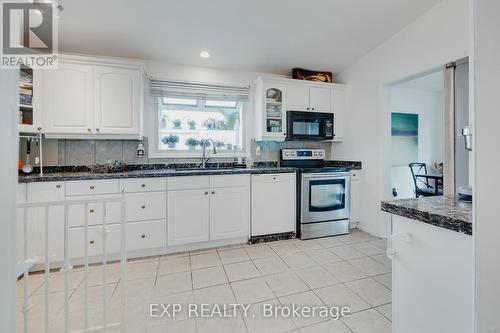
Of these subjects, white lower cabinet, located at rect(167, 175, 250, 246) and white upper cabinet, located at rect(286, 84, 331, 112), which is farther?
white upper cabinet, located at rect(286, 84, 331, 112)

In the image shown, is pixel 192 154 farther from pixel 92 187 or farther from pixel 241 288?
pixel 241 288

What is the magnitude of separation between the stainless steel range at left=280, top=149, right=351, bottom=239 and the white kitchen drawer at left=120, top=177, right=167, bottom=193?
175 centimetres

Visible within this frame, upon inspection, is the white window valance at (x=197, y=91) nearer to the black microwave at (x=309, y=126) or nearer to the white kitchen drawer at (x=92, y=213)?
the black microwave at (x=309, y=126)

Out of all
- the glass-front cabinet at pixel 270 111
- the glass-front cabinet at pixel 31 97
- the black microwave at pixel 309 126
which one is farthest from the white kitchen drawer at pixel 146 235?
the black microwave at pixel 309 126

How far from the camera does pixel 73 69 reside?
2.49 m

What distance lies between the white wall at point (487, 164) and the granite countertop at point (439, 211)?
0.40 ft

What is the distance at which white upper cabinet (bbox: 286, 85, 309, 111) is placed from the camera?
10.9 ft

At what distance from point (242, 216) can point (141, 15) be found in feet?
8.13

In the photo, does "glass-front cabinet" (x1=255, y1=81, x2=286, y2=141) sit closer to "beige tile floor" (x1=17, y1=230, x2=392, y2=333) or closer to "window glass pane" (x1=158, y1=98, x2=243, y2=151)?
"window glass pane" (x1=158, y1=98, x2=243, y2=151)

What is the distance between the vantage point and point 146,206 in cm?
251

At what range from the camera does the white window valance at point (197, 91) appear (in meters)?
3.08

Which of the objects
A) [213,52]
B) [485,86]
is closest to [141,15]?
[213,52]

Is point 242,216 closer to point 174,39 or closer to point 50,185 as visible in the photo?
point 50,185

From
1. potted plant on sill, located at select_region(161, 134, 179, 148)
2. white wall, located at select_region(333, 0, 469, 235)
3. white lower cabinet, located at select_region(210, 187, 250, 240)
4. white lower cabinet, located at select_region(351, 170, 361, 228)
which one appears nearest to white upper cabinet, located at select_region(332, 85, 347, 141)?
white wall, located at select_region(333, 0, 469, 235)
